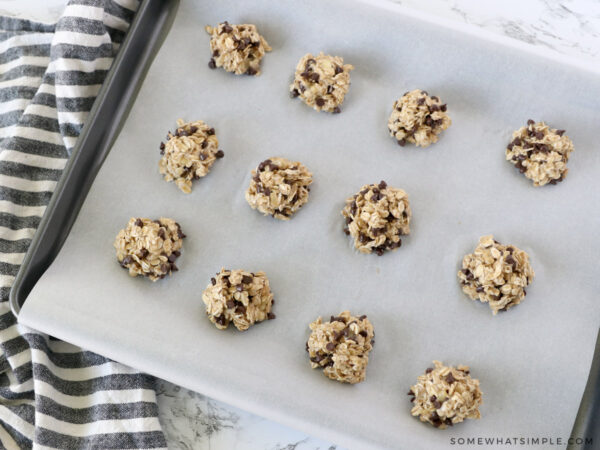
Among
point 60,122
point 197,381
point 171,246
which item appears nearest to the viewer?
point 197,381

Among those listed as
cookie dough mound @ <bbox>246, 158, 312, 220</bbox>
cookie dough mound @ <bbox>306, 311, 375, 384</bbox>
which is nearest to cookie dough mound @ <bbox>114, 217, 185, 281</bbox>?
cookie dough mound @ <bbox>246, 158, 312, 220</bbox>

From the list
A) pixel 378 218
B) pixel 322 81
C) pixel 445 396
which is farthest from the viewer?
pixel 322 81

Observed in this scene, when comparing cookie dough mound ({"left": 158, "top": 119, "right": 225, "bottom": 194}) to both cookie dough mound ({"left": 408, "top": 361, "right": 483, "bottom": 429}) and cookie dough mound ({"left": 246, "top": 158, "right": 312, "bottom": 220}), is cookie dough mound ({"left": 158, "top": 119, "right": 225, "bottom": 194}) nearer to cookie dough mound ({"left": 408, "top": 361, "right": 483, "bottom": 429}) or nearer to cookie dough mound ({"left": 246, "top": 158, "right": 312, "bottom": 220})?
cookie dough mound ({"left": 246, "top": 158, "right": 312, "bottom": 220})

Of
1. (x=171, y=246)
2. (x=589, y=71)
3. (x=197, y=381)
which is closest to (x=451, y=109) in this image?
(x=589, y=71)

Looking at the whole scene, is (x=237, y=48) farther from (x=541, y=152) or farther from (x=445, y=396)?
(x=445, y=396)

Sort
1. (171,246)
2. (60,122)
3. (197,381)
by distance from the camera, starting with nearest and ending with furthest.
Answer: (197,381), (171,246), (60,122)

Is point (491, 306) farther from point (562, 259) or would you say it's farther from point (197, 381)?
point (197, 381)

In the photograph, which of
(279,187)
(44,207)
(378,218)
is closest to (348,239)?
(378,218)
